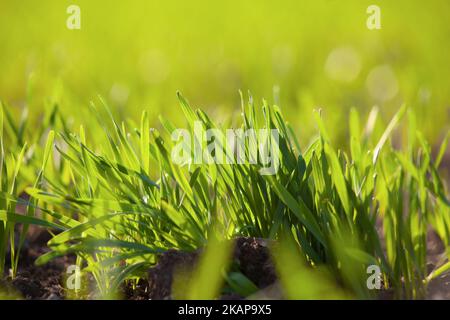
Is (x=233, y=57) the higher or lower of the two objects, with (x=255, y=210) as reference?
higher

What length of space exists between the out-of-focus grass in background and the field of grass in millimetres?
13

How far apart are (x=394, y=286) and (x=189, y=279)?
0.44 meters

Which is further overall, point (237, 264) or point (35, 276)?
point (35, 276)

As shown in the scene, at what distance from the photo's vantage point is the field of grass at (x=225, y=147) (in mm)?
1437

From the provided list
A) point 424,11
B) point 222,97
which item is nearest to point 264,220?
point 222,97

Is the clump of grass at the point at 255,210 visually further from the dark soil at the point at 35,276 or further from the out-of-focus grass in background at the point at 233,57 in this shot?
the out-of-focus grass in background at the point at 233,57

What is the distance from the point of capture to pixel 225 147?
150 centimetres

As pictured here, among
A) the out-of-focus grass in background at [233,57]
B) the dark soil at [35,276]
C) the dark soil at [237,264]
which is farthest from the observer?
the out-of-focus grass in background at [233,57]

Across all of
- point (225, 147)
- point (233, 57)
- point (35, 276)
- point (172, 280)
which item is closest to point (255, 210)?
point (225, 147)

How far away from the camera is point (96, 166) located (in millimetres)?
1524

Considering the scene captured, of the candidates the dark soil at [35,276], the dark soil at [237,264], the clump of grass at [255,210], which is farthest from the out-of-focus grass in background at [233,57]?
the dark soil at [237,264]

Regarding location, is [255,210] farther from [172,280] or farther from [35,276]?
[35,276]

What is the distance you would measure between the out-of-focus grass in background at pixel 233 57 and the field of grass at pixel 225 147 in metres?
0.01

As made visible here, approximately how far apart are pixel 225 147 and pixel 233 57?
7.88 ft
